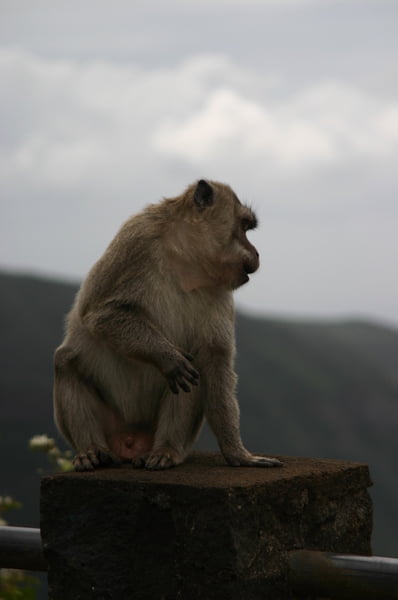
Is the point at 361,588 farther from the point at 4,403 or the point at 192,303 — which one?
the point at 4,403

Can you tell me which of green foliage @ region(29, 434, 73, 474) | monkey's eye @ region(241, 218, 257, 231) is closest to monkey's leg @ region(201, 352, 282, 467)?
monkey's eye @ region(241, 218, 257, 231)

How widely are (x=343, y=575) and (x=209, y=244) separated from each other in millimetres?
1749

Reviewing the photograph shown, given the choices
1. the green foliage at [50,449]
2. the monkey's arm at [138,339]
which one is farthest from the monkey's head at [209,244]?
the green foliage at [50,449]

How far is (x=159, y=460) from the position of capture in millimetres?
4281

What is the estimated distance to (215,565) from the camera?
3.56 metres

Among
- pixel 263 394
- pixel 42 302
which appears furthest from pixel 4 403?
pixel 263 394

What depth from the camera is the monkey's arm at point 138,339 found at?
4277mm

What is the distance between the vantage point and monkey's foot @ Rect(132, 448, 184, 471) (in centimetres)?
425

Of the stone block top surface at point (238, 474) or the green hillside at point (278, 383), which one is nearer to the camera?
the stone block top surface at point (238, 474)

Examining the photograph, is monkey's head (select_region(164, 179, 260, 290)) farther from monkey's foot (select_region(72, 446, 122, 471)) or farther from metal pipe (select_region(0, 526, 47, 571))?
metal pipe (select_region(0, 526, 47, 571))

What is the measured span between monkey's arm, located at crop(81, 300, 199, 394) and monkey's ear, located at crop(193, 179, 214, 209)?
59 cm

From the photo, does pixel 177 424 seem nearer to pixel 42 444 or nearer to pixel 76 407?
pixel 76 407

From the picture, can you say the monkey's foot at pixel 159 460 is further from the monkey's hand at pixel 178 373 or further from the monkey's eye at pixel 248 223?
the monkey's eye at pixel 248 223

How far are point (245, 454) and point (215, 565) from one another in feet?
3.25
